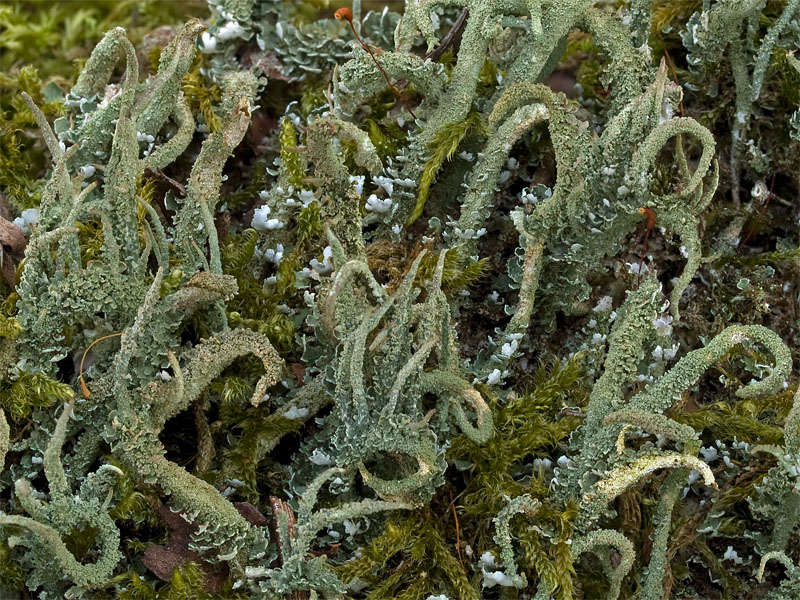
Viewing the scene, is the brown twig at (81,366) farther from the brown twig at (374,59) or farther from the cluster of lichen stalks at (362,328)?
the brown twig at (374,59)

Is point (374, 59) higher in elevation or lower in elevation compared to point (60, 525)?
higher

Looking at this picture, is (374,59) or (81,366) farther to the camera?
(374,59)

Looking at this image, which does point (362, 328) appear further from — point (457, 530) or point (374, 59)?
point (374, 59)

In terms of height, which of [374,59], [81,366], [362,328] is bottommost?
[81,366]

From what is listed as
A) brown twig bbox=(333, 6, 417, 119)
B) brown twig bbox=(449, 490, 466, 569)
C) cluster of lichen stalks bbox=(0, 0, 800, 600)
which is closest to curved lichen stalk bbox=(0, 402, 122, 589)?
cluster of lichen stalks bbox=(0, 0, 800, 600)

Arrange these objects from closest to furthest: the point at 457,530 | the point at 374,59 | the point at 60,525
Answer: the point at 60,525 < the point at 457,530 < the point at 374,59

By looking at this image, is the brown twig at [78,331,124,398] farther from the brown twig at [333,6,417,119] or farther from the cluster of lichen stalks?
the brown twig at [333,6,417,119]

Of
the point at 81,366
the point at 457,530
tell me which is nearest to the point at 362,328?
the point at 457,530

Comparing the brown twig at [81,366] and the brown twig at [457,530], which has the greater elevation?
the brown twig at [81,366]

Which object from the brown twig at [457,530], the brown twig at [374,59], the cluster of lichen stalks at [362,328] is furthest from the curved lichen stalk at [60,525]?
the brown twig at [374,59]
